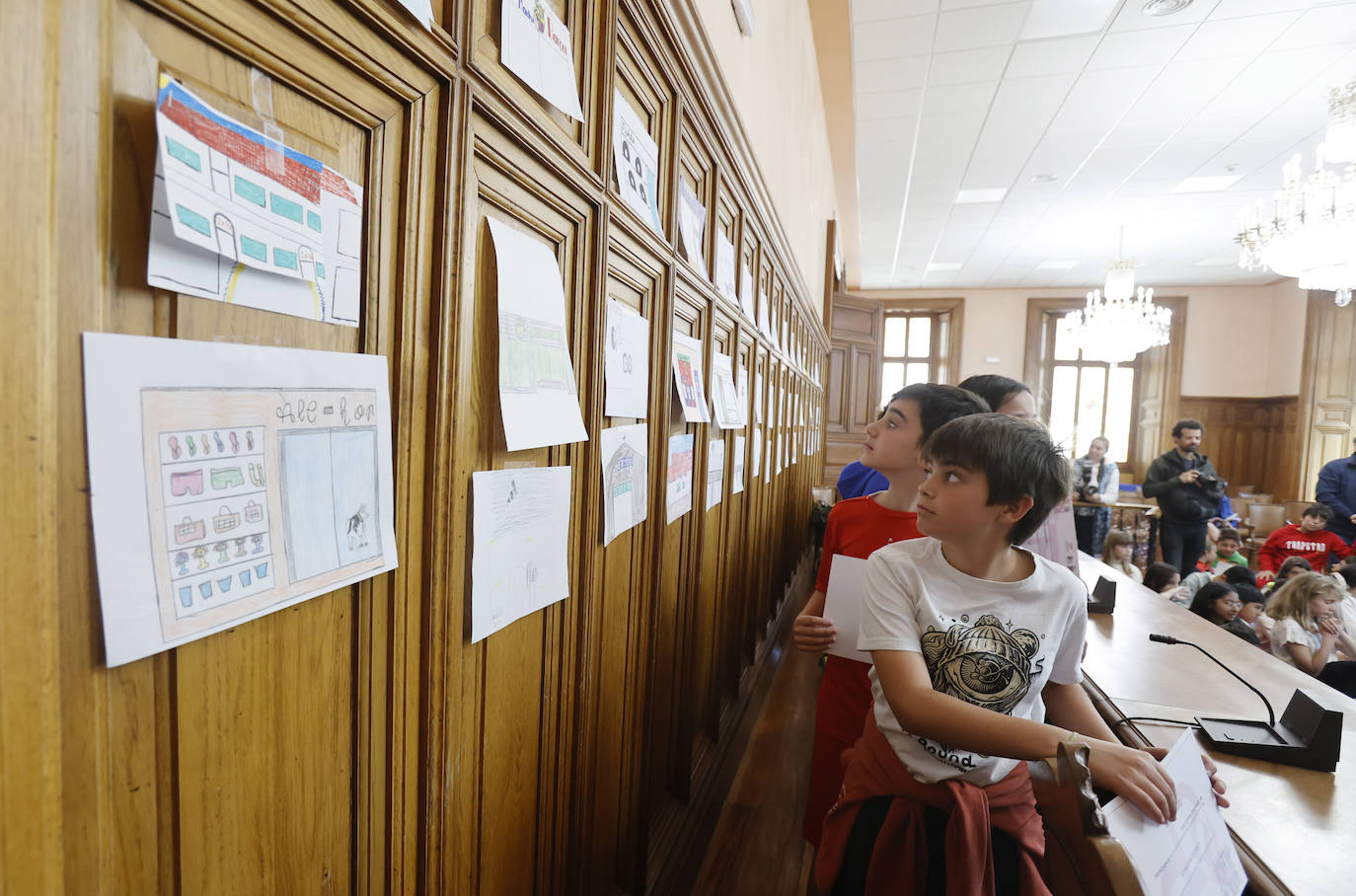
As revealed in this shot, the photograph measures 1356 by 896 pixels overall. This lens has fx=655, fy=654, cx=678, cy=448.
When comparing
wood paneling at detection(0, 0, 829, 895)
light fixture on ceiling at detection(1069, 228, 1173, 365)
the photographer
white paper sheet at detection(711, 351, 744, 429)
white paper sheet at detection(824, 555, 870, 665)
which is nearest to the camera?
wood paneling at detection(0, 0, 829, 895)

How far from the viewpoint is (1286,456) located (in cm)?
973

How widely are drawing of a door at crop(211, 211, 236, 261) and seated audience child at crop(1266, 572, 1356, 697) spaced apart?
12.4 feet

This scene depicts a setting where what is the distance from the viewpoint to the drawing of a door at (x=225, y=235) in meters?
0.41

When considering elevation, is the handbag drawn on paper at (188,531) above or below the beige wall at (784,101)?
below

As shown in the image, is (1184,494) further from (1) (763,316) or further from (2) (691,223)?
(2) (691,223)

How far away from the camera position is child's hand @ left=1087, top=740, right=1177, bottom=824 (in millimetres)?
731

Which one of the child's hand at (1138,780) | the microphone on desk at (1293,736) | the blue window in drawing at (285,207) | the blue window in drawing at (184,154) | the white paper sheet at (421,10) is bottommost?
the microphone on desk at (1293,736)

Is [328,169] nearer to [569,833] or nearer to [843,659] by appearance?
[569,833]

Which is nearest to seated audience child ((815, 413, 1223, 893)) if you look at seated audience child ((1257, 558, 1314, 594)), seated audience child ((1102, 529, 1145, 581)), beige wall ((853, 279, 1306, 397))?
seated audience child ((1257, 558, 1314, 594))

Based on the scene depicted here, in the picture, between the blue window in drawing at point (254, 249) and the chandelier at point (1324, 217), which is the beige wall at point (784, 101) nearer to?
the blue window in drawing at point (254, 249)

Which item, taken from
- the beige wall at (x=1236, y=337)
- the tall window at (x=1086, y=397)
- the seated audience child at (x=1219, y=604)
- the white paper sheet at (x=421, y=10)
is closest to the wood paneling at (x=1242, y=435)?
the beige wall at (x=1236, y=337)

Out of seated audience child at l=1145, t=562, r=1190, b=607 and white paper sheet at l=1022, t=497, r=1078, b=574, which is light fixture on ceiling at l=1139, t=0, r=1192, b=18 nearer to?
seated audience child at l=1145, t=562, r=1190, b=607

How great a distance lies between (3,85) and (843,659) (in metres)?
1.40

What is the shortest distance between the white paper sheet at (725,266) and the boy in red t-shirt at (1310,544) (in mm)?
4994
